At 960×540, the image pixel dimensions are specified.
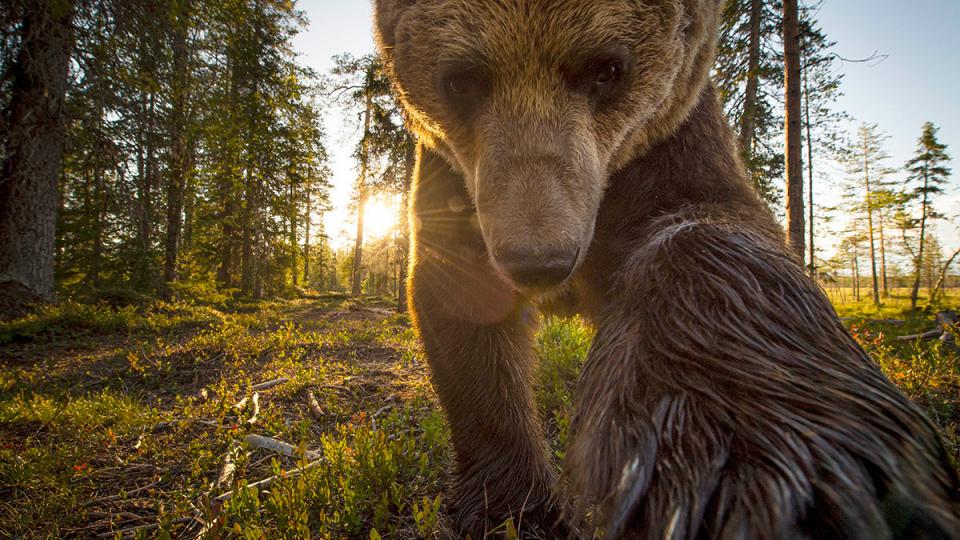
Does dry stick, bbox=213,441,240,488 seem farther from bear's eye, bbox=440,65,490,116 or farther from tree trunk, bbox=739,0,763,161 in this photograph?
tree trunk, bbox=739,0,763,161

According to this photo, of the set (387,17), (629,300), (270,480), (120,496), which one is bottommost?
(120,496)

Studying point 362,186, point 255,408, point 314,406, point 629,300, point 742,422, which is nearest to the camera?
point 742,422

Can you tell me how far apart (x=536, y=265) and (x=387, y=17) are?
64.3 inches

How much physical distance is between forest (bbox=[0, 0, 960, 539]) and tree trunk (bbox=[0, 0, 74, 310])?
37mm

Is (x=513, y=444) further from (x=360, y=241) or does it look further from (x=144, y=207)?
(x=360, y=241)

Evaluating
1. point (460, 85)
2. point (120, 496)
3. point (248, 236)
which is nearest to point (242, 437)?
point (120, 496)

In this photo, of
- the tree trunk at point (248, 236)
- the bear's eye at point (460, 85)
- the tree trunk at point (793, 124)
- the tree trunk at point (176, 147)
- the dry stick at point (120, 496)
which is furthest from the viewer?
the tree trunk at point (248, 236)

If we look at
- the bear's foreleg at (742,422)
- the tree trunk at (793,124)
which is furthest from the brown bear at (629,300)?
the tree trunk at (793,124)

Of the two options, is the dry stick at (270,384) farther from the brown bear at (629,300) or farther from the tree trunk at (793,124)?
the tree trunk at (793,124)

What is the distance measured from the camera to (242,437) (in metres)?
2.81

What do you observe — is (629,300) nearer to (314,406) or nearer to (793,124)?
(314,406)

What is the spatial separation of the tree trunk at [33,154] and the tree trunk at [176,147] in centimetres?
164

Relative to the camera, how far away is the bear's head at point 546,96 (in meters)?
1.39

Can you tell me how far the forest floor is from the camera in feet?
6.03
